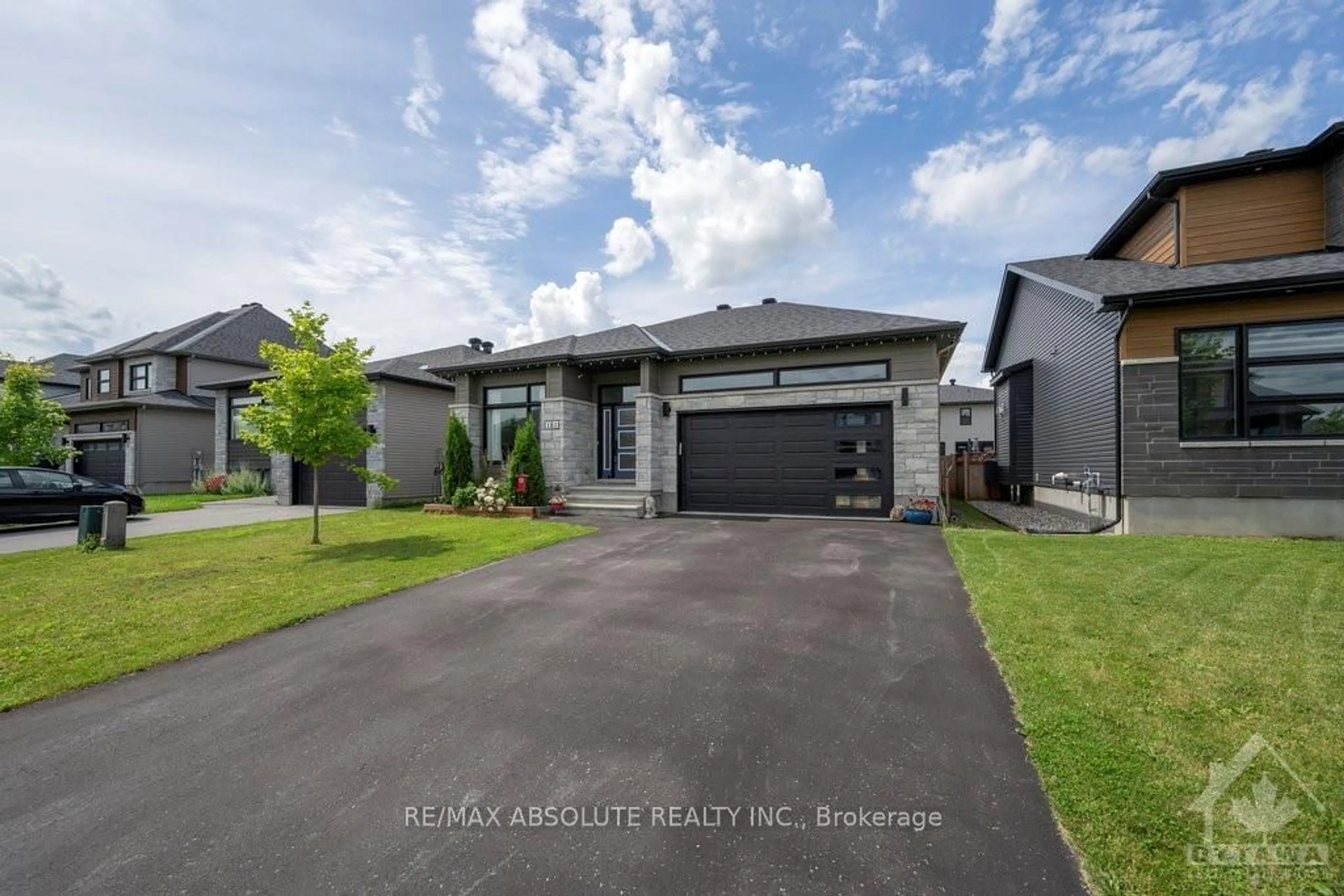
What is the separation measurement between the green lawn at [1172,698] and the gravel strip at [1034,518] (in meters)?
3.65

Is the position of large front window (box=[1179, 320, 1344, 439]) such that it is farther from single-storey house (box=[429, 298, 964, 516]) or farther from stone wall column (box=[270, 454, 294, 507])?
stone wall column (box=[270, 454, 294, 507])

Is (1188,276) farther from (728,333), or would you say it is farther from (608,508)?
(608,508)

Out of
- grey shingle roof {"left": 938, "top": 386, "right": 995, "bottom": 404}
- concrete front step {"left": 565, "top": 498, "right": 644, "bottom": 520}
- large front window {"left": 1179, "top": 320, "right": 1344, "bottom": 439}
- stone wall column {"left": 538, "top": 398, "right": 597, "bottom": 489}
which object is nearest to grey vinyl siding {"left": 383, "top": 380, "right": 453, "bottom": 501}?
stone wall column {"left": 538, "top": 398, "right": 597, "bottom": 489}

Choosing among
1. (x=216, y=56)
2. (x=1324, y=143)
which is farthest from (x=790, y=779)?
(x=1324, y=143)

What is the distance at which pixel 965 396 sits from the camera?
3597 centimetres

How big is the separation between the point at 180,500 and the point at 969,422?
134 feet

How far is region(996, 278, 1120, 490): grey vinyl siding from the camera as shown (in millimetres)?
9719

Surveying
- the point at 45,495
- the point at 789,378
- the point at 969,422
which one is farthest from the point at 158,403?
the point at 969,422

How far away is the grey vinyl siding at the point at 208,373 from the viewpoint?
22062 millimetres

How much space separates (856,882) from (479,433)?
14.4 metres

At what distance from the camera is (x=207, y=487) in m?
18.6

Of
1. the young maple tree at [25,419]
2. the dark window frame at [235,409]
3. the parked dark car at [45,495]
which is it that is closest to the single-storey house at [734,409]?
the parked dark car at [45,495]

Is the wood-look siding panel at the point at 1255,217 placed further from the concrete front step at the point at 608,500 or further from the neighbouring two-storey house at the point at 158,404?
the neighbouring two-storey house at the point at 158,404

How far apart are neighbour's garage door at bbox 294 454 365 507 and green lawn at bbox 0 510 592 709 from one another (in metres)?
4.74
